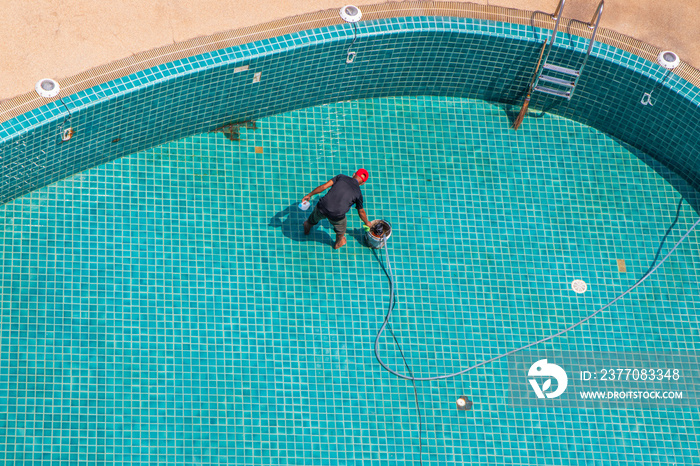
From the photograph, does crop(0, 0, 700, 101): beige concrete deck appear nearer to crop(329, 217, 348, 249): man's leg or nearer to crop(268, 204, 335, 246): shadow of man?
crop(268, 204, 335, 246): shadow of man

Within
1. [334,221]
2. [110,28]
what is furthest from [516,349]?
[110,28]

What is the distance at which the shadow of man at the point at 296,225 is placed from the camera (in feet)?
32.2

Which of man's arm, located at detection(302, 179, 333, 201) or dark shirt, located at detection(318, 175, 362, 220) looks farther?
man's arm, located at detection(302, 179, 333, 201)

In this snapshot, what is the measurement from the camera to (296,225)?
389 inches

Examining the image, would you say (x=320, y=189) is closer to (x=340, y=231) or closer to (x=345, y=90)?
(x=340, y=231)

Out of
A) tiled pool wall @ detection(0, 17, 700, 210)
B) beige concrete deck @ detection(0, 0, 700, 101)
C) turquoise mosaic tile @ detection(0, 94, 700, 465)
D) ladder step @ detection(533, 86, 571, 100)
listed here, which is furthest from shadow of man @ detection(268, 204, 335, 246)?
ladder step @ detection(533, 86, 571, 100)

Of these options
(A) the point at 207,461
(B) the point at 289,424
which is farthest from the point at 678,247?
(A) the point at 207,461

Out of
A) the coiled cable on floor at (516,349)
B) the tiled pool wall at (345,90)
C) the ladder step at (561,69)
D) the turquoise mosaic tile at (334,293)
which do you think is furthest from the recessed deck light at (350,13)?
the coiled cable on floor at (516,349)

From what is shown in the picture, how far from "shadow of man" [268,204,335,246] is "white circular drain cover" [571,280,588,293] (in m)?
2.88

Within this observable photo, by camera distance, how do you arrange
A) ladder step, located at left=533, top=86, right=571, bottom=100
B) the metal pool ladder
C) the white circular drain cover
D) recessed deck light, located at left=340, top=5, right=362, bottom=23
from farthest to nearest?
ladder step, located at left=533, top=86, right=571, bottom=100 < the metal pool ladder < the white circular drain cover < recessed deck light, located at left=340, top=5, right=362, bottom=23

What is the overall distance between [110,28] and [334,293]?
387 cm

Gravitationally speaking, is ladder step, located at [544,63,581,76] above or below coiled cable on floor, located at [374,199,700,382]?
above

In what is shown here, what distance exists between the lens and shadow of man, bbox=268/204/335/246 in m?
9.83

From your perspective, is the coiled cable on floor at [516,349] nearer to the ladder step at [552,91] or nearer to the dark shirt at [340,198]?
the dark shirt at [340,198]
